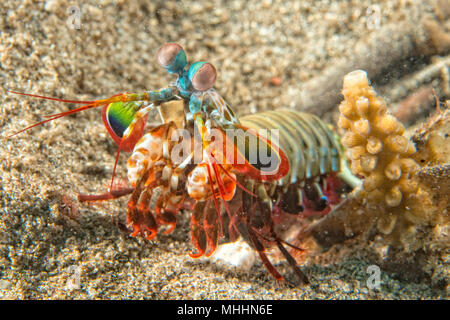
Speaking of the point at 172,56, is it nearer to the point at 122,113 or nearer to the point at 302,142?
the point at 122,113

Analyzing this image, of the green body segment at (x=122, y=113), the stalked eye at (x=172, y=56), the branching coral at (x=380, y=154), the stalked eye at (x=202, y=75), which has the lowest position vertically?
the branching coral at (x=380, y=154)

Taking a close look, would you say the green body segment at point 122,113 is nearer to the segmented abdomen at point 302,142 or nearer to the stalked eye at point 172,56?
the stalked eye at point 172,56

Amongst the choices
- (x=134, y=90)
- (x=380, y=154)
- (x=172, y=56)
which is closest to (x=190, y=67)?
(x=172, y=56)

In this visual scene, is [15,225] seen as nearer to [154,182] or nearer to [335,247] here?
[154,182]

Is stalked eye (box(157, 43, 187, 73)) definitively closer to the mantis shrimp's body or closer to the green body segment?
the mantis shrimp's body

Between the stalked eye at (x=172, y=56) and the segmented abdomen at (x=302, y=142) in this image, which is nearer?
the stalked eye at (x=172, y=56)

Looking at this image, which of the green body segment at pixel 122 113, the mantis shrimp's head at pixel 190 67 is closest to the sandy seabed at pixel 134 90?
the green body segment at pixel 122 113

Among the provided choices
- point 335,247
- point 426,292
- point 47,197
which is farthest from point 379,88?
point 47,197
